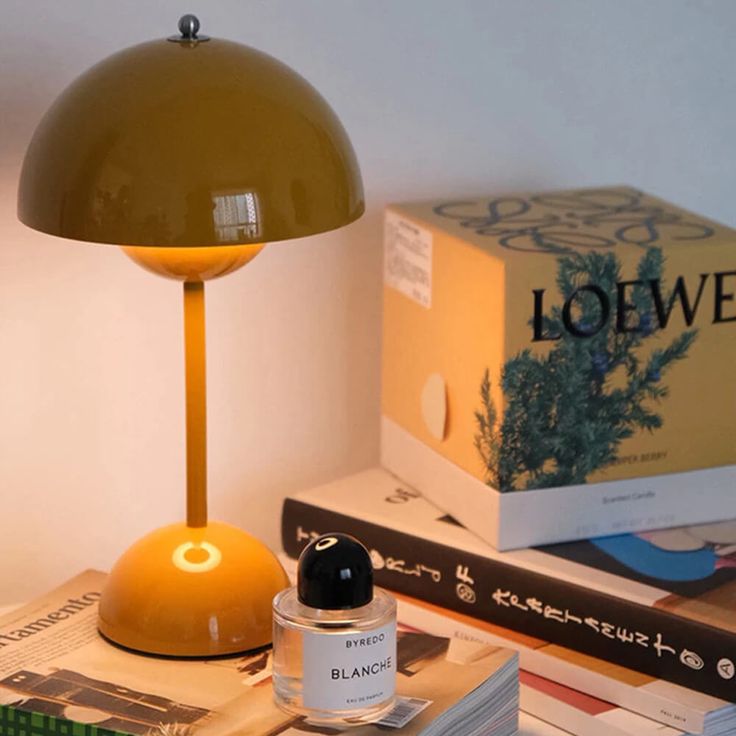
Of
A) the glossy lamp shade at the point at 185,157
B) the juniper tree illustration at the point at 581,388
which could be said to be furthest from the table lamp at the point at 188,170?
the juniper tree illustration at the point at 581,388

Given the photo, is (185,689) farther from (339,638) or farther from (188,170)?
(188,170)

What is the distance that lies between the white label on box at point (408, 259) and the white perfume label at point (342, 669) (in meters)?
0.35

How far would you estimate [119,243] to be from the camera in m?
0.73

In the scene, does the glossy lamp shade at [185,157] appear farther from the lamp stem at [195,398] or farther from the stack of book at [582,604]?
the stack of book at [582,604]

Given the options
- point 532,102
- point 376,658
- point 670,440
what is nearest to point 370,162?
point 532,102

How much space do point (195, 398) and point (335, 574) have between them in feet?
0.61

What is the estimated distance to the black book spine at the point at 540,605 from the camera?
2.80 ft

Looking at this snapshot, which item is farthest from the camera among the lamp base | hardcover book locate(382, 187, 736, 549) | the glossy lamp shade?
hardcover book locate(382, 187, 736, 549)

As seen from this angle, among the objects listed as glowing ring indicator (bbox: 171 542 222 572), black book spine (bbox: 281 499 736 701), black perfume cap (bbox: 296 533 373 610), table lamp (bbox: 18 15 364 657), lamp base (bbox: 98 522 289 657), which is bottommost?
black book spine (bbox: 281 499 736 701)

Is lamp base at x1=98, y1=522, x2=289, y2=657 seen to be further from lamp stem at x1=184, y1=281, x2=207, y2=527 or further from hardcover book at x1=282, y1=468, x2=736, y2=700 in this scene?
hardcover book at x1=282, y1=468, x2=736, y2=700

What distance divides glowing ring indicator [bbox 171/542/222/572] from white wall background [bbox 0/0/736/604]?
0.20 meters

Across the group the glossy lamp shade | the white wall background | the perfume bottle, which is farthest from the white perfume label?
the white wall background

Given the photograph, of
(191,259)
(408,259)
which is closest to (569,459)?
(408,259)

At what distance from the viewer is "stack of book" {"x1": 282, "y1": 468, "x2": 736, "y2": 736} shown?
85 cm
